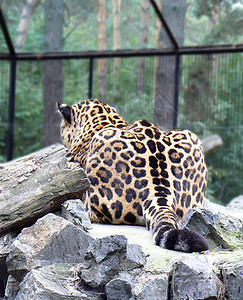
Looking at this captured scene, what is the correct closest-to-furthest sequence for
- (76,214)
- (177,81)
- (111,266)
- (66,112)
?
(111,266) < (76,214) < (66,112) < (177,81)

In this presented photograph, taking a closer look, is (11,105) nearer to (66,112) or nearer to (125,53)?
(125,53)

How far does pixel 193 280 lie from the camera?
3297 millimetres

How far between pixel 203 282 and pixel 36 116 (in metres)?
11.1

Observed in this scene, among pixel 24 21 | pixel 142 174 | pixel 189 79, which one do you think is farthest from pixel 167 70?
pixel 142 174

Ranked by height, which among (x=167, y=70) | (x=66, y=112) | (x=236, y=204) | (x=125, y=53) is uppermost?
(x=125, y=53)

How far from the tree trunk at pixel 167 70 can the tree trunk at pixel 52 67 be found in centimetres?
204

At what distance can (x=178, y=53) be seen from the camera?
1034 centimetres

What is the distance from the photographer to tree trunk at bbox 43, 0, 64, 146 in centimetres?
A: 1153

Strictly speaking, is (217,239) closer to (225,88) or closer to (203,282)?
(203,282)

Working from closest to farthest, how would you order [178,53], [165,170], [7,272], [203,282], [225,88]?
[203,282] < [7,272] < [165,170] < [178,53] < [225,88]

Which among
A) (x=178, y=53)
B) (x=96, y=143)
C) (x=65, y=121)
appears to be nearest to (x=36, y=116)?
(x=178, y=53)

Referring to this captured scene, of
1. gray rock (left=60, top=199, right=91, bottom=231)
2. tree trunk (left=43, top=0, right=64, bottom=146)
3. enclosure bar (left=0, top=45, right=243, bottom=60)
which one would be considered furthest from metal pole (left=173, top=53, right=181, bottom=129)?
gray rock (left=60, top=199, right=91, bottom=231)

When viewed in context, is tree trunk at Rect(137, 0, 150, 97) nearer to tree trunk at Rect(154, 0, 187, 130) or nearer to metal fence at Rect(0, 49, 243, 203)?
metal fence at Rect(0, 49, 243, 203)

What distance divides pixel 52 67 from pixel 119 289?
339 inches
